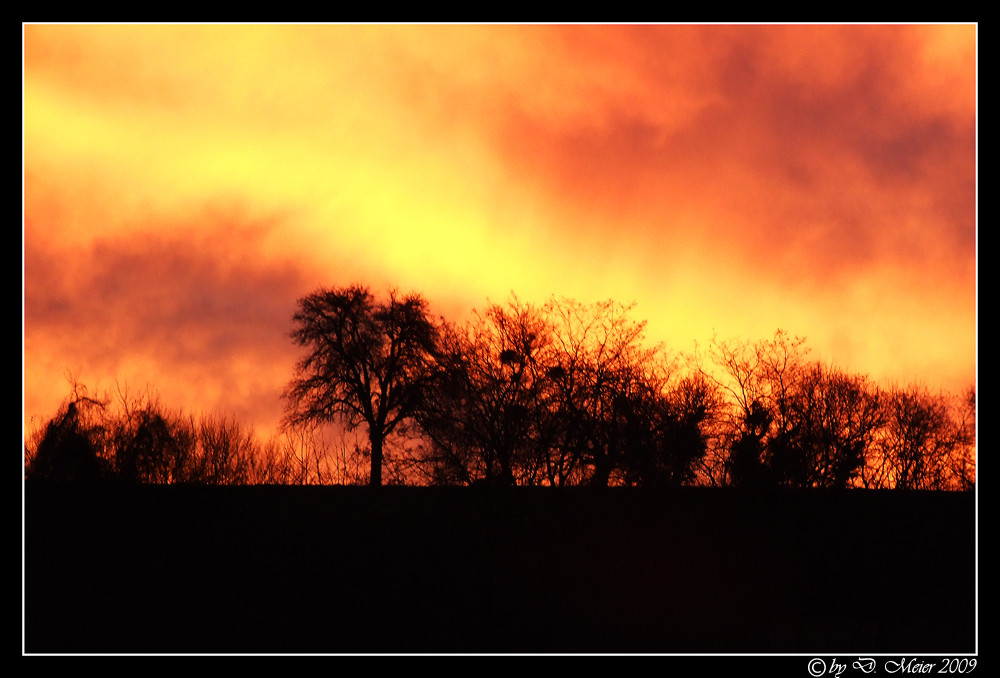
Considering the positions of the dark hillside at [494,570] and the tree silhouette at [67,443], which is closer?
the dark hillside at [494,570]

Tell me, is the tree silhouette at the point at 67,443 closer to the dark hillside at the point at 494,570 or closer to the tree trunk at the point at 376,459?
the tree trunk at the point at 376,459

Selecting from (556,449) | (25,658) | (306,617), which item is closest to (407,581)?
(306,617)

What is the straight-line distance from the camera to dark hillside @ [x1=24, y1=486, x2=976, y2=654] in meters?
16.1

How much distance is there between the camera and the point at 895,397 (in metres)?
45.6

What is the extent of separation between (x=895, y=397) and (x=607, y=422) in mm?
16433

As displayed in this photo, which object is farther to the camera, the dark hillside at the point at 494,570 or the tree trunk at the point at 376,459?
the tree trunk at the point at 376,459

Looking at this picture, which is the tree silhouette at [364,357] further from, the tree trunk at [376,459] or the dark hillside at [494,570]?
the dark hillside at [494,570]

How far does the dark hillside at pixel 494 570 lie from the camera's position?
1608cm

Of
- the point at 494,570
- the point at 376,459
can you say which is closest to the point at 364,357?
the point at 376,459

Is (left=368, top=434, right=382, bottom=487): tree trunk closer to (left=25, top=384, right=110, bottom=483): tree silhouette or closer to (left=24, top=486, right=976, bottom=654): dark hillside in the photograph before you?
(left=25, top=384, right=110, bottom=483): tree silhouette

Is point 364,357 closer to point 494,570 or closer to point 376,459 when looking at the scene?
Answer: point 376,459

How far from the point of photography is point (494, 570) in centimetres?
1720
